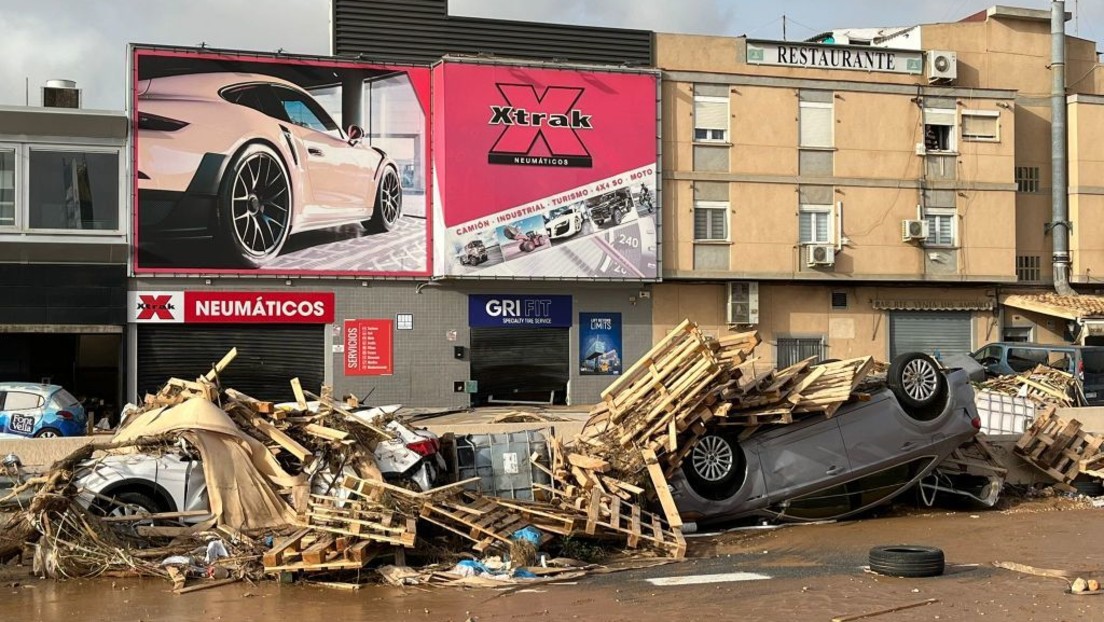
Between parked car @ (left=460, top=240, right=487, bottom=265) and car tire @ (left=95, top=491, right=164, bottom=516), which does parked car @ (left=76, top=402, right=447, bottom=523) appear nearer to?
car tire @ (left=95, top=491, right=164, bottom=516)

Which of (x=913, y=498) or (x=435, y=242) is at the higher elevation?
(x=435, y=242)

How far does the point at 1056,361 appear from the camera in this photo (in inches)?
1017

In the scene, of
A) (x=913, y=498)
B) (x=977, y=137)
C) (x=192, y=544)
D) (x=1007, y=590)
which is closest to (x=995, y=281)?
(x=977, y=137)

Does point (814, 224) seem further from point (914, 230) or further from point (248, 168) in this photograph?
point (248, 168)

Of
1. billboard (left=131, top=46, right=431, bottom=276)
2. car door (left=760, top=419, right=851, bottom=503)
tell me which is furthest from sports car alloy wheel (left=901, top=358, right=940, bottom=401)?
billboard (left=131, top=46, right=431, bottom=276)

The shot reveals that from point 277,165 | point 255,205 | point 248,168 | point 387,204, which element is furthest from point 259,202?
point 387,204

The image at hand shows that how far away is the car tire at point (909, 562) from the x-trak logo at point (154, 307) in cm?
1889

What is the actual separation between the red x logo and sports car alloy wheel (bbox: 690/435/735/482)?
1439cm

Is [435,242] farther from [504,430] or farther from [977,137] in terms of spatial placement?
[977,137]

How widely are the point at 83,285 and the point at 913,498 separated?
18.2 metres

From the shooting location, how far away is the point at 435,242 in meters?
27.4

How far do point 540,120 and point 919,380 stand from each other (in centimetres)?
1438

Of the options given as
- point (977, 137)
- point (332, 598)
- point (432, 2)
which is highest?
point (432, 2)

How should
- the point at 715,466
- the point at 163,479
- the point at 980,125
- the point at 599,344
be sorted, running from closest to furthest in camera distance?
the point at 163,479 → the point at 715,466 → the point at 599,344 → the point at 980,125
